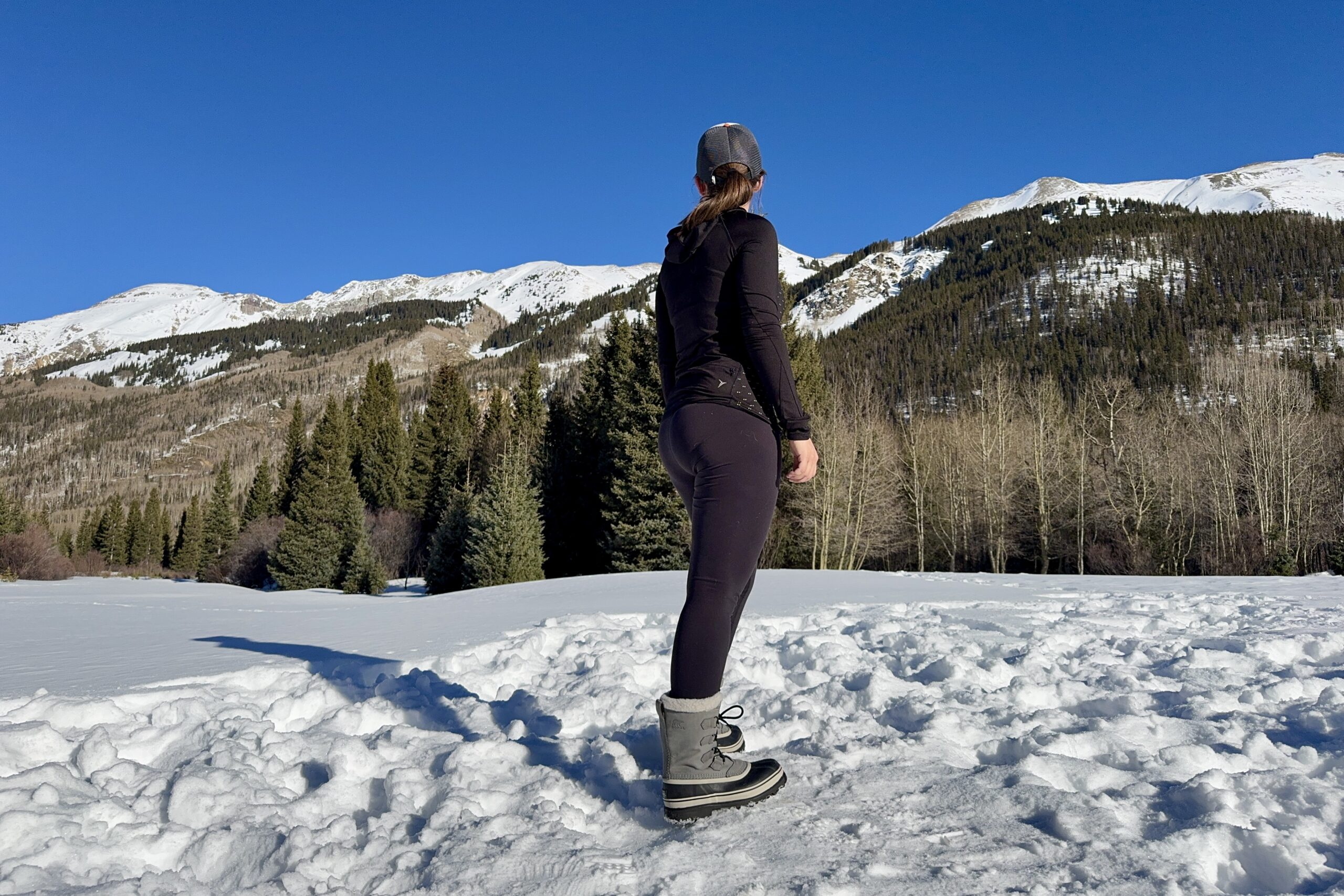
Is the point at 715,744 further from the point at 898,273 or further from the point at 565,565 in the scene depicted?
the point at 898,273

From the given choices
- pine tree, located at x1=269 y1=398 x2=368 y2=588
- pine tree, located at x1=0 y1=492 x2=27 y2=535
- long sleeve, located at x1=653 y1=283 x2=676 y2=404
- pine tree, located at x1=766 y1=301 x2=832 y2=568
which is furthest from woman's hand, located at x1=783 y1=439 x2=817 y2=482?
pine tree, located at x1=0 y1=492 x2=27 y2=535

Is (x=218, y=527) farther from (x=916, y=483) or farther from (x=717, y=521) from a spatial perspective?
(x=717, y=521)

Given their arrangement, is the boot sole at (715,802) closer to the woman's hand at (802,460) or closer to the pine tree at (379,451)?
the woman's hand at (802,460)

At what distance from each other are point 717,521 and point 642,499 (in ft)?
65.6

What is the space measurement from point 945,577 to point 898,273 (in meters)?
173

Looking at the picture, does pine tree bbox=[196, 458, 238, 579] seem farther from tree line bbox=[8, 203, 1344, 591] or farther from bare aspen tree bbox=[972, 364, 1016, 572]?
bare aspen tree bbox=[972, 364, 1016, 572]

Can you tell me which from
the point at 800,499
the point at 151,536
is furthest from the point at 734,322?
the point at 151,536

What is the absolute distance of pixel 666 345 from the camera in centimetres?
243

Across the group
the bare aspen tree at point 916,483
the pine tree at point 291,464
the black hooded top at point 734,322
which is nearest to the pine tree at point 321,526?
the pine tree at point 291,464

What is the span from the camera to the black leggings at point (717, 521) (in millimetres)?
1884

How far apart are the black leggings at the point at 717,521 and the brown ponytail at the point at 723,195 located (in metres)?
0.56

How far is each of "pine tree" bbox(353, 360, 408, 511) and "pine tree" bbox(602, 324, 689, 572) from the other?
28.4m

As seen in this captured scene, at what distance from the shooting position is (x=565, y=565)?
27.4 metres

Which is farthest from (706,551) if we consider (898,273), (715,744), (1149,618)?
(898,273)
